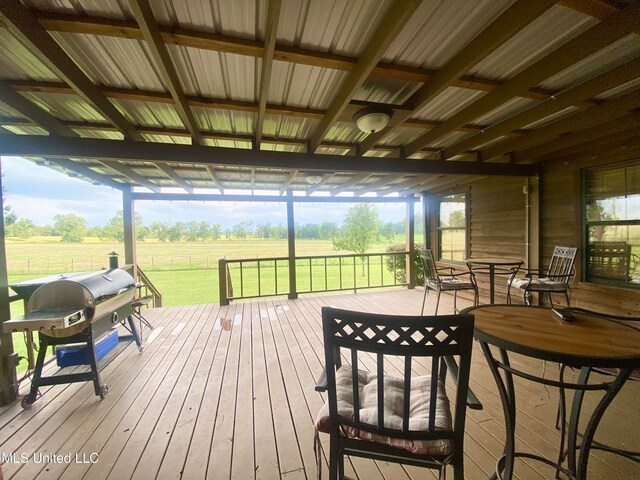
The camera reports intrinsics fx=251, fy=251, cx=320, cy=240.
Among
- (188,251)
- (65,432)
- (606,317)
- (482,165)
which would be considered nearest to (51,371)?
(65,432)

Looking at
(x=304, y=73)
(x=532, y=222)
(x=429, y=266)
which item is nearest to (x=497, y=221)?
(x=532, y=222)

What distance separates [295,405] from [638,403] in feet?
8.53

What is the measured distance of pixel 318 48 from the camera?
1.58 metres

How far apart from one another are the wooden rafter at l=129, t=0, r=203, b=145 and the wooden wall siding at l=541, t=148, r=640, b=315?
465 centimetres

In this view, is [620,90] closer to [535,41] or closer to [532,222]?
[535,41]

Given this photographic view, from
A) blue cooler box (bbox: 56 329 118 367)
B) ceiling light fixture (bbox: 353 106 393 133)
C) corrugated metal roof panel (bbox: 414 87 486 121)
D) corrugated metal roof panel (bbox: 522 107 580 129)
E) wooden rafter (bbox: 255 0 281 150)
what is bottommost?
blue cooler box (bbox: 56 329 118 367)

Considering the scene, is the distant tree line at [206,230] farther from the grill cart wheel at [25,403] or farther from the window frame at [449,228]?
the grill cart wheel at [25,403]

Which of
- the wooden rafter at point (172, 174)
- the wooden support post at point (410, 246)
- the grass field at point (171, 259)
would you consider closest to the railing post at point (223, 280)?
the grass field at point (171, 259)

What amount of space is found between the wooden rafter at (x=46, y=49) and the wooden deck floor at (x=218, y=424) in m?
2.35

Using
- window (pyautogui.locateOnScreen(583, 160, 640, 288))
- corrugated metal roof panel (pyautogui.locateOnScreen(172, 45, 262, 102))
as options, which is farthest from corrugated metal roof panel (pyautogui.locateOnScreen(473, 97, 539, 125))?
corrugated metal roof panel (pyautogui.locateOnScreen(172, 45, 262, 102))

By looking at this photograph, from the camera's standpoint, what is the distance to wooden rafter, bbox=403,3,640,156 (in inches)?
50.5

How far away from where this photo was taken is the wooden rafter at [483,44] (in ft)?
3.93

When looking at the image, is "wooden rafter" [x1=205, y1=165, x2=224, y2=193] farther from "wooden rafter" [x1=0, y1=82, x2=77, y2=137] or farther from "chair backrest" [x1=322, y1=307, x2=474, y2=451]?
"chair backrest" [x1=322, y1=307, x2=474, y2=451]

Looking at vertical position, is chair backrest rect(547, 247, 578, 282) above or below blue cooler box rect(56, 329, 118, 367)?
above
